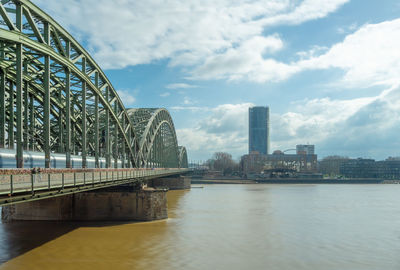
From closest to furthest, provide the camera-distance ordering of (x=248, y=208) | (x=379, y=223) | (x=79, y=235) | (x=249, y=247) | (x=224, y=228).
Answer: (x=249, y=247) < (x=79, y=235) < (x=224, y=228) < (x=379, y=223) < (x=248, y=208)

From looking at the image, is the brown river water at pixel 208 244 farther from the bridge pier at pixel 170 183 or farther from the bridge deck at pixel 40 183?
the bridge pier at pixel 170 183

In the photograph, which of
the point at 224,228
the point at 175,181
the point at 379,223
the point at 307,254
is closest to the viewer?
the point at 307,254

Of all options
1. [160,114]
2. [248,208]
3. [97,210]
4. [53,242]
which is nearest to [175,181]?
[160,114]

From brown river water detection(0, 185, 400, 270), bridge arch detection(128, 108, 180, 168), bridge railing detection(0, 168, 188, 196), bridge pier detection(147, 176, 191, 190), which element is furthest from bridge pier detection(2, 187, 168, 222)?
bridge pier detection(147, 176, 191, 190)

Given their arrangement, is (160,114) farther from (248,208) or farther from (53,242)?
(53,242)

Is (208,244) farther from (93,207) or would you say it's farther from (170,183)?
(170,183)

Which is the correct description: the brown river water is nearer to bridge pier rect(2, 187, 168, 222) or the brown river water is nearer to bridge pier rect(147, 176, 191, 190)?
bridge pier rect(2, 187, 168, 222)

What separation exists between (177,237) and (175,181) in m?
72.9

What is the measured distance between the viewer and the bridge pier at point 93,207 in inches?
1566

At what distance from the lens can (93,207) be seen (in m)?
39.9

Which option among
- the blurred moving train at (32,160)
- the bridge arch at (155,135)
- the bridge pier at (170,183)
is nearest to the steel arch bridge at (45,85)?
the blurred moving train at (32,160)

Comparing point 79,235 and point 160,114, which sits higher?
point 160,114

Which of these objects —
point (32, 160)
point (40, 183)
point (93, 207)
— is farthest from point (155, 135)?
point (40, 183)

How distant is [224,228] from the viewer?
38656mm
